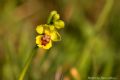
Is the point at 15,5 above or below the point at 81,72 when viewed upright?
above

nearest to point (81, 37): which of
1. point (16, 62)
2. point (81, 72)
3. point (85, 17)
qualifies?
point (85, 17)

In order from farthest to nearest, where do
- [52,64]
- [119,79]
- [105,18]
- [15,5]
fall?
[15,5]
[105,18]
[52,64]
[119,79]

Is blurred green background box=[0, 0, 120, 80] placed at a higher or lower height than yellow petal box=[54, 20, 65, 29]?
lower

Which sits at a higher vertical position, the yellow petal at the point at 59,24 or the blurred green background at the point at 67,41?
the yellow petal at the point at 59,24

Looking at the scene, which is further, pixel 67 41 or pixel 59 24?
pixel 67 41

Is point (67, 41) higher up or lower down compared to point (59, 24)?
lower down

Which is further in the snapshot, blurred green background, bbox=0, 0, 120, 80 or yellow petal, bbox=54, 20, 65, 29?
blurred green background, bbox=0, 0, 120, 80

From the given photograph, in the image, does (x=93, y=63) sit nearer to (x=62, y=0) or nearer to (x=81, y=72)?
(x=81, y=72)

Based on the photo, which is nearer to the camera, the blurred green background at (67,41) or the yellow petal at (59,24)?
the yellow petal at (59,24)
